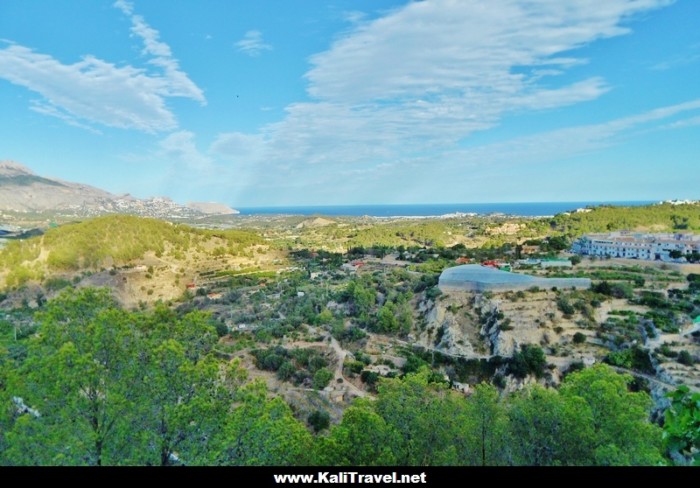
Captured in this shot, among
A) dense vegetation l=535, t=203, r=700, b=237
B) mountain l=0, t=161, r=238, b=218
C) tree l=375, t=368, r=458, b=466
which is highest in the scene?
mountain l=0, t=161, r=238, b=218

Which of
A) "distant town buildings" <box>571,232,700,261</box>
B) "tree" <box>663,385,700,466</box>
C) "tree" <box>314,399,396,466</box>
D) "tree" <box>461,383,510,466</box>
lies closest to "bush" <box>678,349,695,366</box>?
"tree" <box>461,383,510,466</box>

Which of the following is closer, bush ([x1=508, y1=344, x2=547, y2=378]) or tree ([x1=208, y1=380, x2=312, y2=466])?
tree ([x1=208, y1=380, x2=312, y2=466])

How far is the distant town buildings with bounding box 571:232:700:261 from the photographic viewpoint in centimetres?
3306

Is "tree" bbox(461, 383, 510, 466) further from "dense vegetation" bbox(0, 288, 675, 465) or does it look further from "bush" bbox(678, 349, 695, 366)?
"bush" bbox(678, 349, 695, 366)

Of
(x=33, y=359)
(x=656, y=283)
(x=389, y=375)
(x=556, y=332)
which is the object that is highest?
(x=33, y=359)

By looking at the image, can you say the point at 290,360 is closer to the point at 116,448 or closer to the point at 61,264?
the point at 116,448

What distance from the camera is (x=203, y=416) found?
599 centimetres

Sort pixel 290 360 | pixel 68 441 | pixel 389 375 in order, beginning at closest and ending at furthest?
pixel 68 441, pixel 389 375, pixel 290 360

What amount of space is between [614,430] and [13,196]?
11961 centimetres

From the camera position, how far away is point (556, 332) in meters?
23.7

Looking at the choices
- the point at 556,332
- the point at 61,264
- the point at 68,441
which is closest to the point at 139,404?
the point at 68,441

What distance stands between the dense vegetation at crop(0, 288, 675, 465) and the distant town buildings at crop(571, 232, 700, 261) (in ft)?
104

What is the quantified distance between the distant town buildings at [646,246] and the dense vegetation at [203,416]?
104 ft

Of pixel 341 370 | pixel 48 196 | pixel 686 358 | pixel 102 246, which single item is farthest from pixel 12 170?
pixel 686 358
